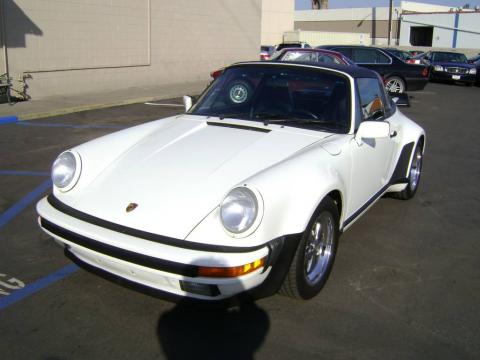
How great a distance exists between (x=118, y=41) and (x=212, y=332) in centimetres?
1361

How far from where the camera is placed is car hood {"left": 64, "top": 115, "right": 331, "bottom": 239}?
2.95 meters

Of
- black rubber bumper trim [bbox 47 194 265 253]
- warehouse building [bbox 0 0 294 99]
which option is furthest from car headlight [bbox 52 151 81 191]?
warehouse building [bbox 0 0 294 99]

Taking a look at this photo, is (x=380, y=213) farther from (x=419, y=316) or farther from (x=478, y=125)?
(x=478, y=125)

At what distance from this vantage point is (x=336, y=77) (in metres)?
4.21

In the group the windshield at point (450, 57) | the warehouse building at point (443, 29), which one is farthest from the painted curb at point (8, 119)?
the warehouse building at point (443, 29)

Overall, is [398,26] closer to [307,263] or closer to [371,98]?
[371,98]

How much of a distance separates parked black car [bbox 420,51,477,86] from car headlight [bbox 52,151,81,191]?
20.4m

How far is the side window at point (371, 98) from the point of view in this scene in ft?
14.1

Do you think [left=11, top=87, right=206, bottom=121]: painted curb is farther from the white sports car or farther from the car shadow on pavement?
the car shadow on pavement

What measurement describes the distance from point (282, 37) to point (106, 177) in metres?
35.9

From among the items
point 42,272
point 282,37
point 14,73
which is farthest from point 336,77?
point 282,37

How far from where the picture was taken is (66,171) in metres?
3.48

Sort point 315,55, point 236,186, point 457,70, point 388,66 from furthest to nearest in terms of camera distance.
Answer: point 457,70, point 388,66, point 315,55, point 236,186

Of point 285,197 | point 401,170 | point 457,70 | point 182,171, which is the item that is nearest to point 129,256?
point 182,171
